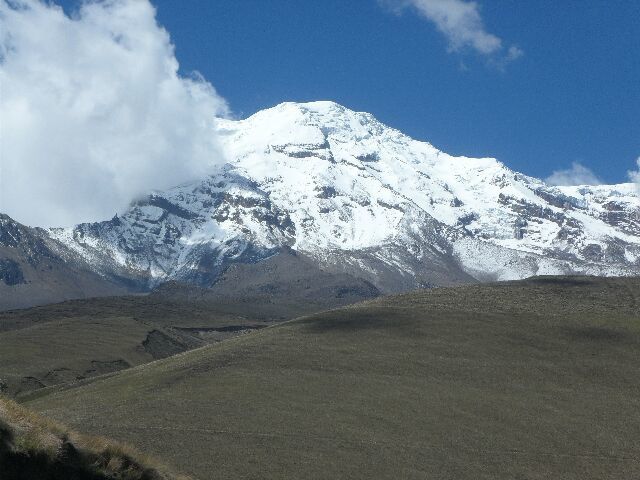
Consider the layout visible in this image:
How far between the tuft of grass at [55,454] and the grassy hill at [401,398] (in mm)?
36129

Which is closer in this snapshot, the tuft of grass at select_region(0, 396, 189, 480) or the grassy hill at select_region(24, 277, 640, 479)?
the tuft of grass at select_region(0, 396, 189, 480)

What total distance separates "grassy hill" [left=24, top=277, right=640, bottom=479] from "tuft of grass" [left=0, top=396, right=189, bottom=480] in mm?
36129

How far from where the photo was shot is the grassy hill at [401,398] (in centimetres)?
7075

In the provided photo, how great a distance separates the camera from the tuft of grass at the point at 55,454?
22719mm

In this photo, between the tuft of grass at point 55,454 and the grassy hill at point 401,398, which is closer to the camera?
the tuft of grass at point 55,454

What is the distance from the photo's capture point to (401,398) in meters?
90.9

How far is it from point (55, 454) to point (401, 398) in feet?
230

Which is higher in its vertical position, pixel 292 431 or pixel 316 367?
pixel 316 367

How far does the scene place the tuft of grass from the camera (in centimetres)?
2272

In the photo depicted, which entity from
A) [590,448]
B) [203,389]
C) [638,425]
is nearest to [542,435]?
[590,448]

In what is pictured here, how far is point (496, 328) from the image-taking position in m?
124

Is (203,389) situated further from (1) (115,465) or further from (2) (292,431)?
(1) (115,465)

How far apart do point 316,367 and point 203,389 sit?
1688 cm

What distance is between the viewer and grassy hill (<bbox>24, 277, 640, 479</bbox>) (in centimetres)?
7075
